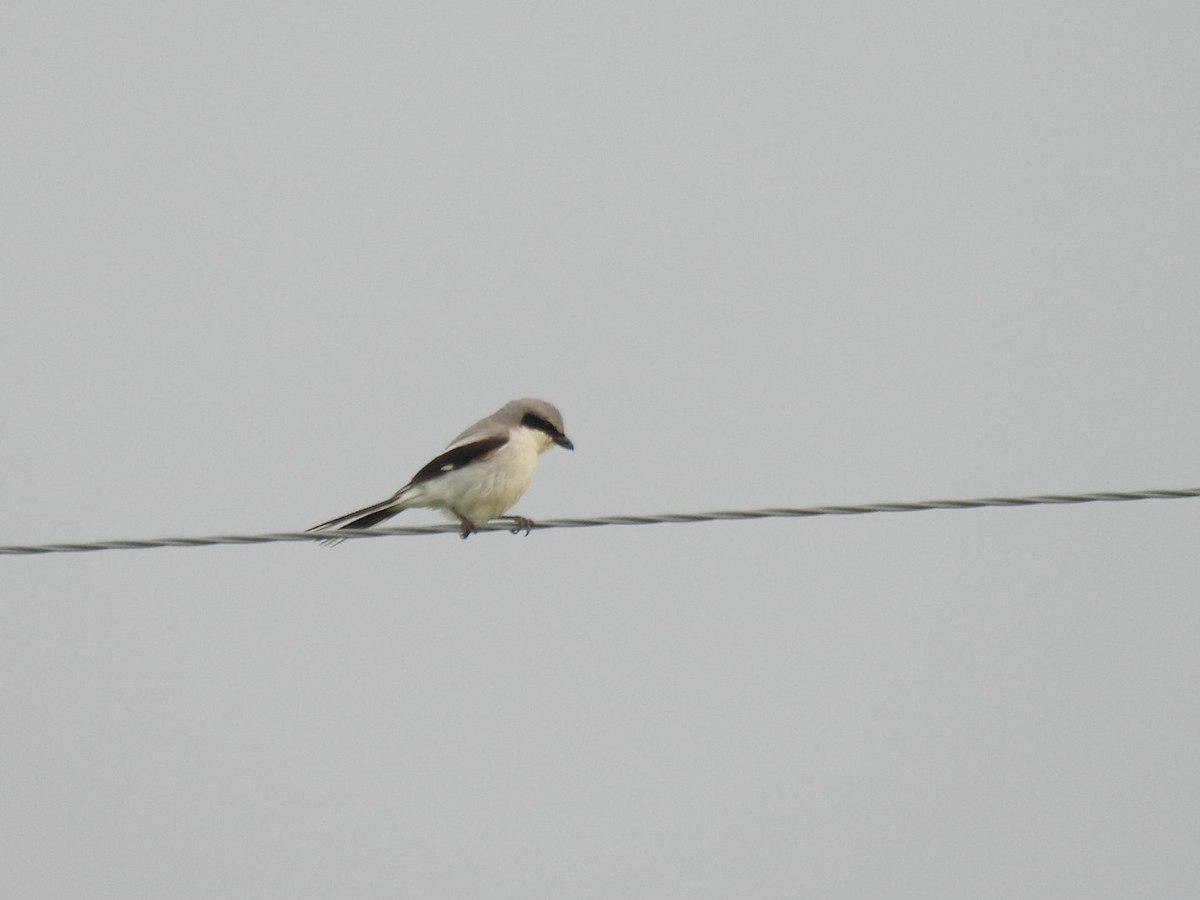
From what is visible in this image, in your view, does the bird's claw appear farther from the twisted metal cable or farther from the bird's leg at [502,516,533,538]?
the twisted metal cable

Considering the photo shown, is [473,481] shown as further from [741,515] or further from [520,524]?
[741,515]

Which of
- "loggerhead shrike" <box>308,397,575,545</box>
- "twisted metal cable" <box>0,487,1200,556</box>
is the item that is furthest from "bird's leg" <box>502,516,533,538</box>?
"twisted metal cable" <box>0,487,1200,556</box>

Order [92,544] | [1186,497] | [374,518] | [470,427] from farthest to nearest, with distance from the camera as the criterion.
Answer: [470,427]
[374,518]
[1186,497]
[92,544]

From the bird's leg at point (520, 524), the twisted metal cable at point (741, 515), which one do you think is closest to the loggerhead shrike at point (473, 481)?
the bird's leg at point (520, 524)

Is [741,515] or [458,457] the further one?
[458,457]

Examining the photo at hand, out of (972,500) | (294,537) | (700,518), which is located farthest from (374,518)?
(972,500)

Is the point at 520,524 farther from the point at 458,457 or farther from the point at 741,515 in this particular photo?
the point at 741,515

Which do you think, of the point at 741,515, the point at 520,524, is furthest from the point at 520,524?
the point at 741,515

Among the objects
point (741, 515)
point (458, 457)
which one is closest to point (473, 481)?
point (458, 457)

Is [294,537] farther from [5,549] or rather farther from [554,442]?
[554,442]

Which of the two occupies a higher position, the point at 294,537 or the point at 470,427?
the point at 470,427

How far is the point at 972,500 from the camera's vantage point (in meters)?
4.80

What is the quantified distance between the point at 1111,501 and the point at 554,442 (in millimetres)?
4188

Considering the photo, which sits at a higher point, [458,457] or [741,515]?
[458,457]
